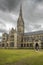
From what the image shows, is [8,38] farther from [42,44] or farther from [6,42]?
[42,44]

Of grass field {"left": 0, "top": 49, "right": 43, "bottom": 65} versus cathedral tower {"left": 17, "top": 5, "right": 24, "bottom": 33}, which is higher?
cathedral tower {"left": 17, "top": 5, "right": 24, "bottom": 33}

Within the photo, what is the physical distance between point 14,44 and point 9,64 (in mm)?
78150

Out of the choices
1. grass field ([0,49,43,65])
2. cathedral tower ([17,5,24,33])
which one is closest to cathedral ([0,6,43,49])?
cathedral tower ([17,5,24,33])

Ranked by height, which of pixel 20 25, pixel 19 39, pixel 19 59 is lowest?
pixel 19 59

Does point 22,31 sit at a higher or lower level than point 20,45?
higher

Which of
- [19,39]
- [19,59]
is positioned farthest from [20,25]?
[19,59]

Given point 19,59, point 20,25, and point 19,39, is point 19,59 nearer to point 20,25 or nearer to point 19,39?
point 19,39

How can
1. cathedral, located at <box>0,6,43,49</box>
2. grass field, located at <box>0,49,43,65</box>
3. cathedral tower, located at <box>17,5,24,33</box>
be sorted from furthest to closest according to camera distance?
cathedral tower, located at <box>17,5,24,33</box> < cathedral, located at <box>0,6,43,49</box> < grass field, located at <box>0,49,43,65</box>

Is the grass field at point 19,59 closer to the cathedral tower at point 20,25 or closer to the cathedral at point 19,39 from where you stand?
the cathedral at point 19,39

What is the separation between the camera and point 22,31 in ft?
382

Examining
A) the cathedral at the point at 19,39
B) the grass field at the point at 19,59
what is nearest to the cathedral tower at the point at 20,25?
the cathedral at the point at 19,39

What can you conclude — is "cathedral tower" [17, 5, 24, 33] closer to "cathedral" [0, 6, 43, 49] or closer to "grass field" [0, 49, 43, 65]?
"cathedral" [0, 6, 43, 49]

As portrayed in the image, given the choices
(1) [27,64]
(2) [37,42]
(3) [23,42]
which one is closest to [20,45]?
(3) [23,42]

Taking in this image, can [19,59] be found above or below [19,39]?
below
